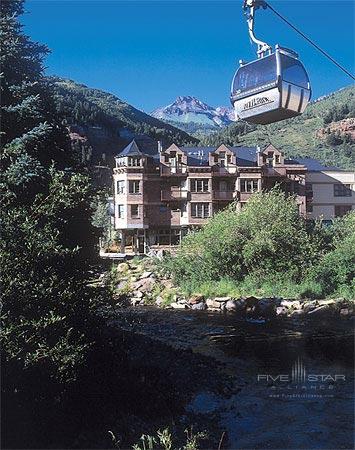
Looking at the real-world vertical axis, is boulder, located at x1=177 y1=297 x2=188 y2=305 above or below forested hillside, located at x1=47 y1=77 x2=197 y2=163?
below

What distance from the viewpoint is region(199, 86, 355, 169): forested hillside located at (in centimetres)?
5747

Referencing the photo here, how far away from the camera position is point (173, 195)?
36.9 meters

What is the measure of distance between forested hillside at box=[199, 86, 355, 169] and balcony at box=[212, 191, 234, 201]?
63.0ft

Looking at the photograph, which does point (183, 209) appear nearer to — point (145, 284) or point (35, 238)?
point (145, 284)

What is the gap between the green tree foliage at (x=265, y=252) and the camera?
936 inches

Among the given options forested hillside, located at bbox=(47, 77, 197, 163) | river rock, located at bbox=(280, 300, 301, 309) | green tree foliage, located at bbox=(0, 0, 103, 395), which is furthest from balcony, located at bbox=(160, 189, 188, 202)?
green tree foliage, located at bbox=(0, 0, 103, 395)

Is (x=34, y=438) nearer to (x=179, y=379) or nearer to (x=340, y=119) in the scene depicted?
(x=179, y=379)

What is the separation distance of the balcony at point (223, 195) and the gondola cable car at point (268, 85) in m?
32.7

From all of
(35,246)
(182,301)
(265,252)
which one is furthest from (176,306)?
(35,246)

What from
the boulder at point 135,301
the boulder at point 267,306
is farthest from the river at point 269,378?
the boulder at point 135,301

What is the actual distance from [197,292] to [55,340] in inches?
701

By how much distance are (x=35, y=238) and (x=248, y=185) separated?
30723 millimetres

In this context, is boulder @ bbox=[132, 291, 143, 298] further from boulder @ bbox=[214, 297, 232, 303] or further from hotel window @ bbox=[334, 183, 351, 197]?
hotel window @ bbox=[334, 183, 351, 197]

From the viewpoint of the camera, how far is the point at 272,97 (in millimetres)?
4121
